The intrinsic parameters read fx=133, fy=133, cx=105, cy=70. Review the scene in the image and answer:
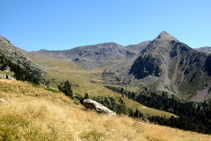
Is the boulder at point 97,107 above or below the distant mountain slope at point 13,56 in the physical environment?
below

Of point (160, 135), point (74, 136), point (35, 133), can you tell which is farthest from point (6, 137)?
point (160, 135)

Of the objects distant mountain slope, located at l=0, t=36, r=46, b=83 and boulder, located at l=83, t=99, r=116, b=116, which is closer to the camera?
boulder, located at l=83, t=99, r=116, b=116

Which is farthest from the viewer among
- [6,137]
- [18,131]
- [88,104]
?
[88,104]

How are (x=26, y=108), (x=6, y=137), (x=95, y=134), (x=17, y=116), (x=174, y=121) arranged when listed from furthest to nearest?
(x=174, y=121) → (x=95, y=134) → (x=26, y=108) → (x=17, y=116) → (x=6, y=137)

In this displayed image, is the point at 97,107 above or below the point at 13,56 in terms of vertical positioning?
below

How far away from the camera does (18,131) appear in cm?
499

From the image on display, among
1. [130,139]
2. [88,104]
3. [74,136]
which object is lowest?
[88,104]

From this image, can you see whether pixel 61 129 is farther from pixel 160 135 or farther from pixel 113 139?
pixel 160 135

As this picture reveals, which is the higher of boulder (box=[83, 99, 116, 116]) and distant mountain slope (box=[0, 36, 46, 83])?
distant mountain slope (box=[0, 36, 46, 83])

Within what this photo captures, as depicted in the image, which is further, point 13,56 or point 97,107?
point 13,56

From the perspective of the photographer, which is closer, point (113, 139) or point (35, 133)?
point (35, 133)

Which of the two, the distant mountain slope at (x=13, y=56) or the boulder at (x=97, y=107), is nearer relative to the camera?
the boulder at (x=97, y=107)

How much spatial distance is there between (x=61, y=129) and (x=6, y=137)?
192 cm

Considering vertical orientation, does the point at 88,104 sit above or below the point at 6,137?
below
